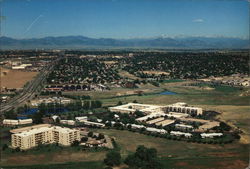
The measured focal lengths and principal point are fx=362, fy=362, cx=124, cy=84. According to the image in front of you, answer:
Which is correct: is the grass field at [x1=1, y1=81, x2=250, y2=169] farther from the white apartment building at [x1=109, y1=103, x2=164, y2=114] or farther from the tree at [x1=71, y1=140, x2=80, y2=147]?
the white apartment building at [x1=109, y1=103, x2=164, y2=114]

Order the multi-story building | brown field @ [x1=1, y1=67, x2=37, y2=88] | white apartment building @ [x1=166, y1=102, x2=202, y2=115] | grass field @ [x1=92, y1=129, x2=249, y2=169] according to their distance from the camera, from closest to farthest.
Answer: grass field @ [x1=92, y1=129, x2=249, y2=169] < the multi-story building < white apartment building @ [x1=166, y1=102, x2=202, y2=115] < brown field @ [x1=1, y1=67, x2=37, y2=88]

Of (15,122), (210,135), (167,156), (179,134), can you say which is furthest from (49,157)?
(210,135)

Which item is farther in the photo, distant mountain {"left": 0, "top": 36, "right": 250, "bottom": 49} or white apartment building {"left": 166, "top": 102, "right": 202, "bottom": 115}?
white apartment building {"left": 166, "top": 102, "right": 202, "bottom": 115}

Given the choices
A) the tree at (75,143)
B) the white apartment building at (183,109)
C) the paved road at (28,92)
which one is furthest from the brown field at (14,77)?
the tree at (75,143)

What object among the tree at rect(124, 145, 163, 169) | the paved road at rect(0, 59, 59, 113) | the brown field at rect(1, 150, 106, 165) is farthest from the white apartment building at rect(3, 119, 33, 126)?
the tree at rect(124, 145, 163, 169)

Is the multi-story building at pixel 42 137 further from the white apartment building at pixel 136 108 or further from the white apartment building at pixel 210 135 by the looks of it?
the white apartment building at pixel 136 108

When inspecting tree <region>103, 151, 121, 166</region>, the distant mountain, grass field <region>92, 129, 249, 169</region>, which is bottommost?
grass field <region>92, 129, 249, 169</region>

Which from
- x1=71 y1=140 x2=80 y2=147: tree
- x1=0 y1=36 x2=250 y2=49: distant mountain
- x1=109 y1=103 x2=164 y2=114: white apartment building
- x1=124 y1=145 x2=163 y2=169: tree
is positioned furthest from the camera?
x1=109 y1=103 x2=164 y2=114: white apartment building
